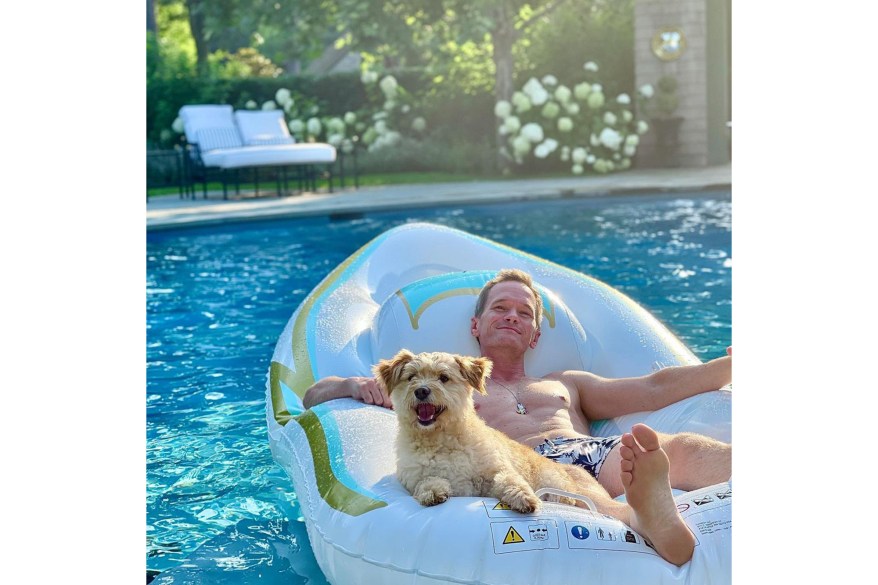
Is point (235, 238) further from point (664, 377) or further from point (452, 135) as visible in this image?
point (664, 377)

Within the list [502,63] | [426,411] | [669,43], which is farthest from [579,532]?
[669,43]

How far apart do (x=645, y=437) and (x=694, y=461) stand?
60 centimetres

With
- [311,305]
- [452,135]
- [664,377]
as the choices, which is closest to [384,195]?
[452,135]

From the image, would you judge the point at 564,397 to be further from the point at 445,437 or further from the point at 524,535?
the point at 524,535

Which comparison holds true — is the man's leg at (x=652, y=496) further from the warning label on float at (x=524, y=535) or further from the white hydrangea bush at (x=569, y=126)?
the white hydrangea bush at (x=569, y=126)

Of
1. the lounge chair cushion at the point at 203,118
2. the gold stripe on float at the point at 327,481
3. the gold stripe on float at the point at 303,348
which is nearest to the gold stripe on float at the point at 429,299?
the gold stripe on float at the point at 303,348

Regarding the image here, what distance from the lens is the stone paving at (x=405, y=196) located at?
928 centimetres

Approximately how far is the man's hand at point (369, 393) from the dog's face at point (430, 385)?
2.13ft

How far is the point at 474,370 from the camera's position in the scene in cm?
216

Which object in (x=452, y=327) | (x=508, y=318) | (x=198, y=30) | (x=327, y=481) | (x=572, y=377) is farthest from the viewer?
(x=198, y=30)

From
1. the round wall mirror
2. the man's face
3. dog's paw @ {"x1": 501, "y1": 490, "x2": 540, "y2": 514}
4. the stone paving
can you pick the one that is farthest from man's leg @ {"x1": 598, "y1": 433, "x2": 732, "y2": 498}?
the round wall mirror
